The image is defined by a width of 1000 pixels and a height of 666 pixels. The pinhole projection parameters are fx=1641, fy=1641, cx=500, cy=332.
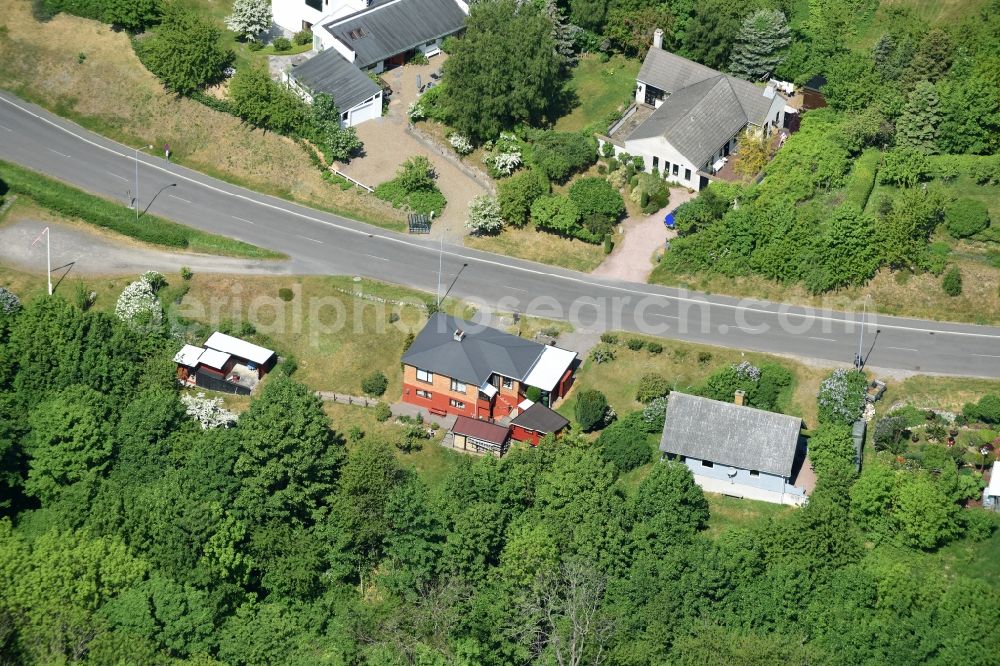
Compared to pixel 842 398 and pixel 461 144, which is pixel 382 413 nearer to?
pixel 461 144

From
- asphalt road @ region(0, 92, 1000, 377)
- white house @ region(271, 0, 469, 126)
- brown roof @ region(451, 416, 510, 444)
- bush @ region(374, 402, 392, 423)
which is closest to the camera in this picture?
brown roof @ region(451, 416, 510, 444)


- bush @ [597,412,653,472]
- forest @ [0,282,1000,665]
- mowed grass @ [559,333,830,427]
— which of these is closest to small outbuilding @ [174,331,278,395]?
forest @ [0,282,1000,665]

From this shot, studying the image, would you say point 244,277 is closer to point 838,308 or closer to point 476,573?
point 476,573

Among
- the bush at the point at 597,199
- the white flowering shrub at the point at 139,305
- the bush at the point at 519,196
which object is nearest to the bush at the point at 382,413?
the white flowering shrub at the point at 139,305

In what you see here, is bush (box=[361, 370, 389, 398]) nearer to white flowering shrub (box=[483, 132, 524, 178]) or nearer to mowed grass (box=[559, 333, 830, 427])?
mowed grass (box=[559, 333, 830, 427])

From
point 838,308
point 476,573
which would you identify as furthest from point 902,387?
point 476,573

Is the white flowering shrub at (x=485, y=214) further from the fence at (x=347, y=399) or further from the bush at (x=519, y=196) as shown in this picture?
the fence at (x=347, y=399)
